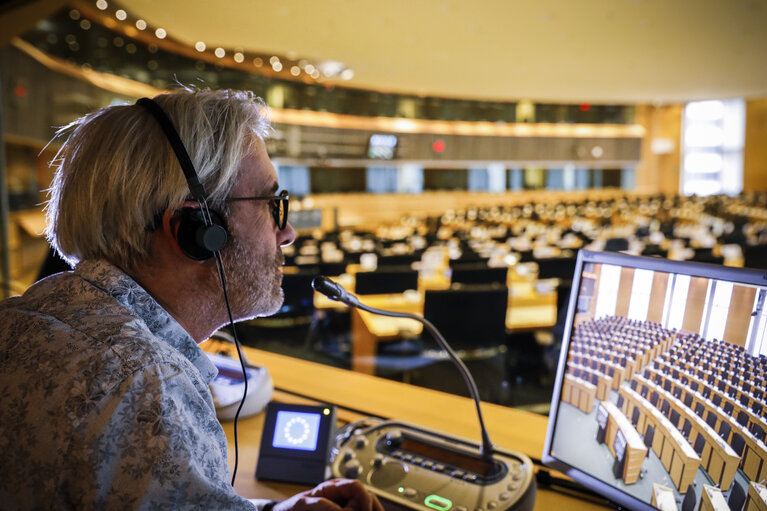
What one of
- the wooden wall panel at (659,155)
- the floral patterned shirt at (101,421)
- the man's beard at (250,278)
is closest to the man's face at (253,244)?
the man's beard at (250,278)

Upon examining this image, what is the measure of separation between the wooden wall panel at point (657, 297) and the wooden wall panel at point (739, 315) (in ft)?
0.35

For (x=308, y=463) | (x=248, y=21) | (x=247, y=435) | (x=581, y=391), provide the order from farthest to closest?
(x=248, y=21), (x=247, y=435), (x=308, y=463), (x=581, y=391)

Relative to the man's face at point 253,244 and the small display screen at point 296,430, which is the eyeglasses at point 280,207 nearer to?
the man's face at point 253,244

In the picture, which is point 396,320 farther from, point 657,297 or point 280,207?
point 657,297

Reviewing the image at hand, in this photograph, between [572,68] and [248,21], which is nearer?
[248,21]

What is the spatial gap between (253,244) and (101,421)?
43 cm

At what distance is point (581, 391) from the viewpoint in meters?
1.04

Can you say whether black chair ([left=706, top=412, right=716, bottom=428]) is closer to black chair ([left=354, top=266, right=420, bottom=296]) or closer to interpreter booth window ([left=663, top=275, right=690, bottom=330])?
interpreter booth window ([left=663, top=275, right=690, bottom=330])

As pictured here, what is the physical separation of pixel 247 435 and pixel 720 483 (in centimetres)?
109

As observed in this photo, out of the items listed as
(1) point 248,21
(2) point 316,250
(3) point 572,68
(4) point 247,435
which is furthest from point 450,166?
(4) point 247,435

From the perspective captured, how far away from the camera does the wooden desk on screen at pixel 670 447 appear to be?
846 mm

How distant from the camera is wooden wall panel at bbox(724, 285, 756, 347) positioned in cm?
80

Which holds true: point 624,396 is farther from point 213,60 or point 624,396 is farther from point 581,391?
point 213,60

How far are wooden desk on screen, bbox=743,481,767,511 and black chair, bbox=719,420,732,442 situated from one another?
0.21ft
